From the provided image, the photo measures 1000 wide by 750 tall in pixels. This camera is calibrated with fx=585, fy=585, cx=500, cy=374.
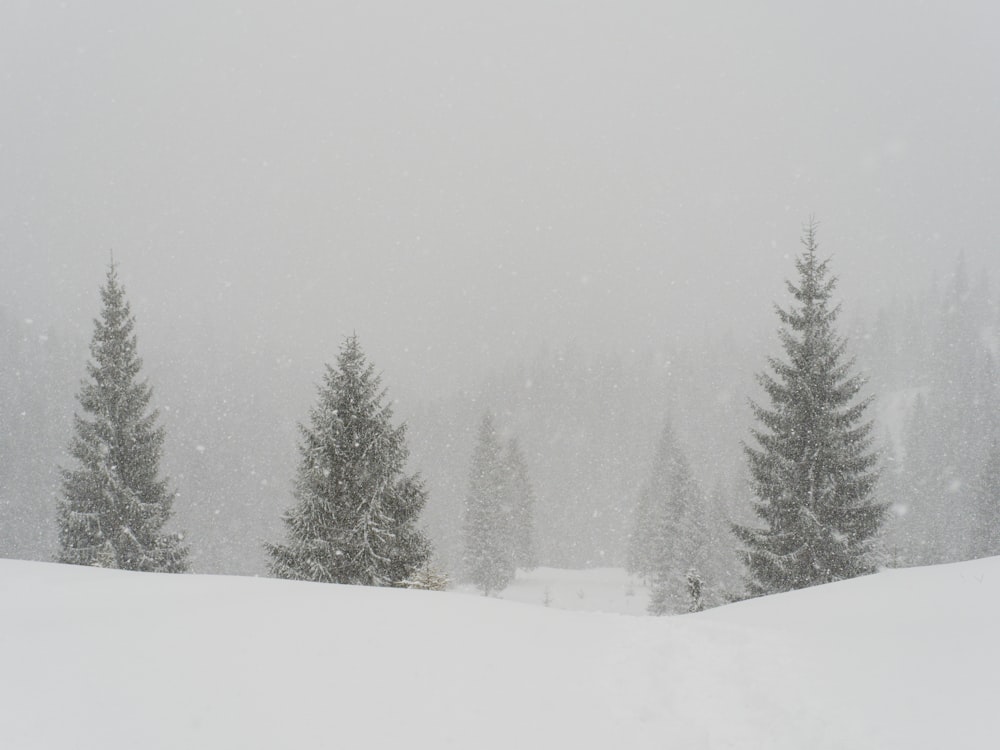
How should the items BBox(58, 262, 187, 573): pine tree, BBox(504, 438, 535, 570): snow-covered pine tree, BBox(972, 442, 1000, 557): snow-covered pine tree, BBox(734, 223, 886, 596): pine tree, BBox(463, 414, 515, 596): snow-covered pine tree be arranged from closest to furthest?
1. BBox(734, 223, 886, 596): pine tree
2. BBox(58, 262, 187, 573): pine tree
3. BBox(972, 442, 1000, 557): snow-covered pine tree
4. BBox(463, 414, 515, 596): snow-covered pine tree
5. BBox(504, 438, 535, 570): snow-covered pine tree

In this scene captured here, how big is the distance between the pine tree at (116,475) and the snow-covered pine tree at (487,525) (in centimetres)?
2612

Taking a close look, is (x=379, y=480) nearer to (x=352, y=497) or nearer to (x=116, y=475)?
(x=352, y=497)

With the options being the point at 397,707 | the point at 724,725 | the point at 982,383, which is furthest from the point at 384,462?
the point at 982,383

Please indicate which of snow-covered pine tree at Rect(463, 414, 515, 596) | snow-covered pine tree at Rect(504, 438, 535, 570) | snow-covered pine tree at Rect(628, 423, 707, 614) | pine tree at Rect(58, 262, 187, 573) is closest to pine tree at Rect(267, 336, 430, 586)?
pine tree at Rect(58, 262, 187, 573)

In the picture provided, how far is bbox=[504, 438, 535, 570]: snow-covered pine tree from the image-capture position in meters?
49.5

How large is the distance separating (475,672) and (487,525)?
37.5 metres

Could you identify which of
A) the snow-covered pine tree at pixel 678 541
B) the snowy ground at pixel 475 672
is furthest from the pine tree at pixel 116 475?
the snow-covered pine tree at pixel 678 541

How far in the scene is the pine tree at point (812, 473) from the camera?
14477 millimetres

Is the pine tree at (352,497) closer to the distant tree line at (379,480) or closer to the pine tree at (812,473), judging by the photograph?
the distant tree line at (379,480)

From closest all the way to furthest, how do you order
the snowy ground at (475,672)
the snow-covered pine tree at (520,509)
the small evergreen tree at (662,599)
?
the snowy ground at (475,672) < the small evergreen tree at (662,599) < the snow-covered pine tree at (520,509)

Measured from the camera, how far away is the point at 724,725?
18.6ft

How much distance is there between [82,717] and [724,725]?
5.87m

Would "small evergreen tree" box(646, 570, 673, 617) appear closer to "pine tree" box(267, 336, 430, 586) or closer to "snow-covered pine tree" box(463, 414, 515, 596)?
"snow-covered pine tree" box(463, 414, 515, 596)

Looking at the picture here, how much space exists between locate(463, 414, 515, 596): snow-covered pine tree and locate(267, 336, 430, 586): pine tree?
27986 mm
